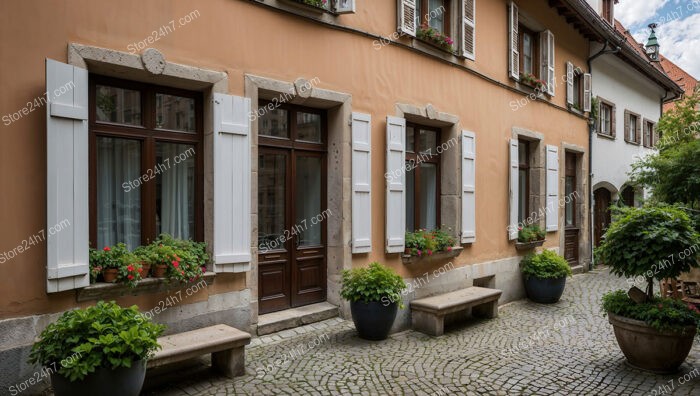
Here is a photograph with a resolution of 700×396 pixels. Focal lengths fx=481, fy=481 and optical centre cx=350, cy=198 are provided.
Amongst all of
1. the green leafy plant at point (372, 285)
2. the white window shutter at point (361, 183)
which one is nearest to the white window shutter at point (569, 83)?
the white window shutter at point (361, 183)

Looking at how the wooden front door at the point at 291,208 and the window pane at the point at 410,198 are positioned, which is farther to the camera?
the window pane at the point at 410,198

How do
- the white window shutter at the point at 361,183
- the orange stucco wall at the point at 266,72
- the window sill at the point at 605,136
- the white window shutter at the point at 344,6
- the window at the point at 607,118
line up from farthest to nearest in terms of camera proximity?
the window at the point at 607,118 → the window sill at the point at 605,136 → the white window shutter at the point at 361,183 → the white window shutter at the point at 344,6 → the orange stucco wall at the point at 266,72

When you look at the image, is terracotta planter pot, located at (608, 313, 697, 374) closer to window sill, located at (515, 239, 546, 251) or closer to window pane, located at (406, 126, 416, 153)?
window pane, located at (406, 126, 416, 153)

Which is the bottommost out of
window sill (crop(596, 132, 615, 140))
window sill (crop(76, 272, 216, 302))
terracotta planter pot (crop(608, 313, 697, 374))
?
terracotta planter pot (crop(608, 313, 697, 374))

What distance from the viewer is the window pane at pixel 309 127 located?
5.97 meters

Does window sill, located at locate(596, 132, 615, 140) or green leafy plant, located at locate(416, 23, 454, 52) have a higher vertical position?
green leafy plant, located at locate(416, 23, 454, 52)

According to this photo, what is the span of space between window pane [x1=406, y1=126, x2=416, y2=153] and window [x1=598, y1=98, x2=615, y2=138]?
7.98 m

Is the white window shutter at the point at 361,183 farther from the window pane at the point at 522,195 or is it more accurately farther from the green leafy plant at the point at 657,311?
the window pane at the point at 522,195

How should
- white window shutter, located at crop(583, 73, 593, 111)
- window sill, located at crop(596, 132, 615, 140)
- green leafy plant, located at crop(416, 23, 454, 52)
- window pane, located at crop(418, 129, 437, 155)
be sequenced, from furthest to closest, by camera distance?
window sill, located at crop(596, 132, 615, 140), white window shutter, located at crop(583, 73, 593, 111), window pane, located at crop(418, 129, 437, 155), green leafy plant, located at crop(416, 23, 454, 52)

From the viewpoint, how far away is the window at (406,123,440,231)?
7.21 metres

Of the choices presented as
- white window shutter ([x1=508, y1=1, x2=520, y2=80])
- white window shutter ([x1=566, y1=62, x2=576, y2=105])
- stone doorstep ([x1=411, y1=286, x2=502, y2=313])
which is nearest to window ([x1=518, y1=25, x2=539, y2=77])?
white window shutter ([x1=508, y1=1, x2=520, y2=80])

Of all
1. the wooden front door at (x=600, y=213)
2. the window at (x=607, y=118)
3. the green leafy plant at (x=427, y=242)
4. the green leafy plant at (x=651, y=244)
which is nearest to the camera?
the green leafy plant at (x=651, y=244)

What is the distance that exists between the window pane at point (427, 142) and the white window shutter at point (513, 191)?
191 centimetres

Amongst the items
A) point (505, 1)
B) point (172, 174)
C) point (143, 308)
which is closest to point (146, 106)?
point (172, 174)
